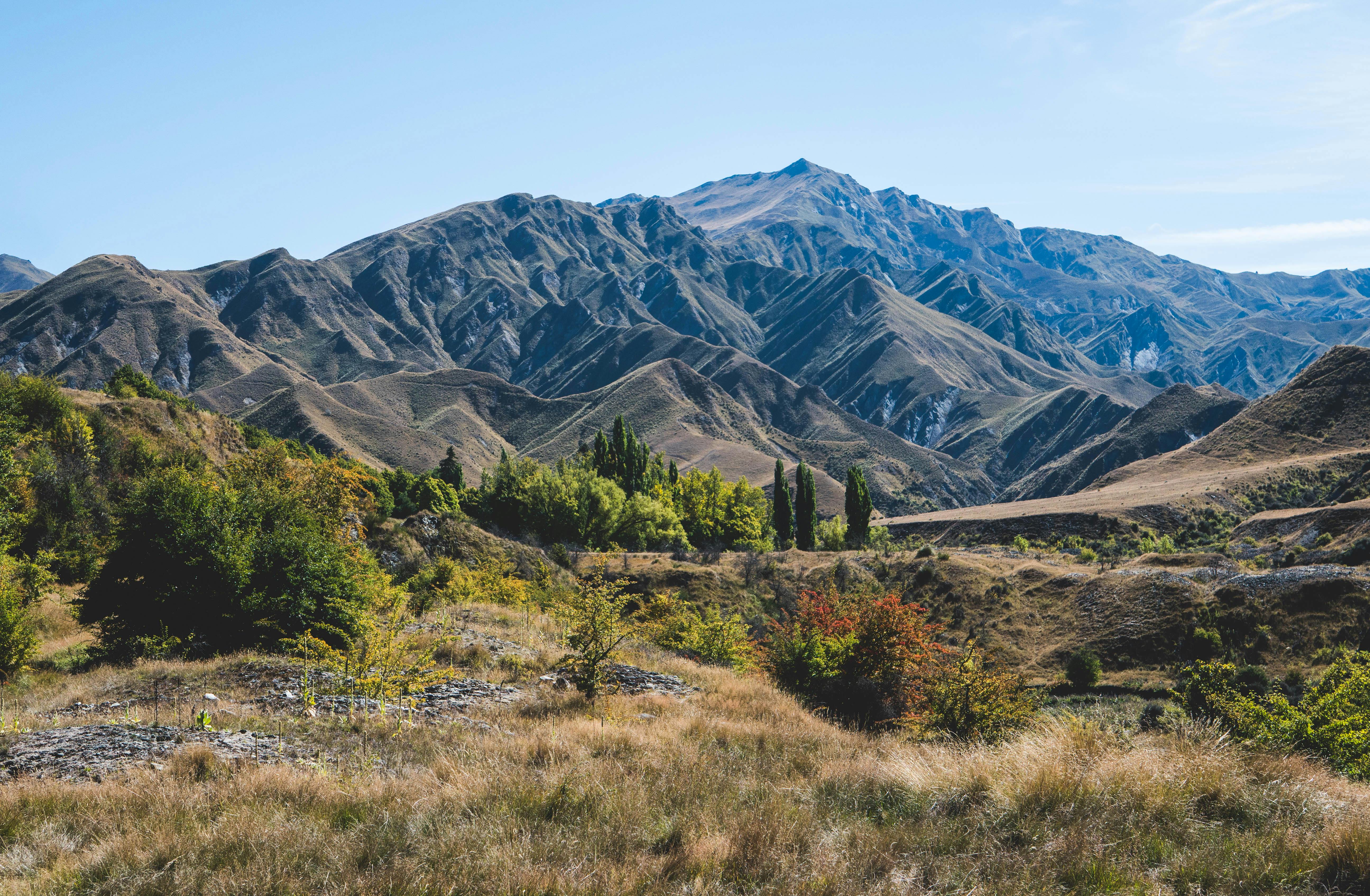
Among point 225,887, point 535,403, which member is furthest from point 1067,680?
point 535,403

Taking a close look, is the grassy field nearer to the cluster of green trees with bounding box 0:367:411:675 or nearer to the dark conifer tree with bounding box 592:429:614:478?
the cluster of green trees with bounding box 0:367:411:675

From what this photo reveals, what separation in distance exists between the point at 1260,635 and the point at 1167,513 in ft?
149

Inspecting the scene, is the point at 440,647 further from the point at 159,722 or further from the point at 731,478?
the point at 731,478

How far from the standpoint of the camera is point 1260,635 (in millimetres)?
33000

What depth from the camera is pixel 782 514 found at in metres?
73.6

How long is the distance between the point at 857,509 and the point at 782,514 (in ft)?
26.6

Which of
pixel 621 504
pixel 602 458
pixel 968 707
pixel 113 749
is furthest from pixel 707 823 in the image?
pixel 602 458

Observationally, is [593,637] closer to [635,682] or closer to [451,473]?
[635,682]

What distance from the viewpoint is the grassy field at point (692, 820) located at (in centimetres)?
514

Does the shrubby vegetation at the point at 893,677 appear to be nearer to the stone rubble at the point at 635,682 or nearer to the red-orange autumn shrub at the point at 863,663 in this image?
the red-orange autumn shrub at the point at 863,663

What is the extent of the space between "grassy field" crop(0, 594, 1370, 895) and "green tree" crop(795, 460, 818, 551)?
62096 millimetres

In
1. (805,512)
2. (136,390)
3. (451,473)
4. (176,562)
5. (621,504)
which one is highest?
(136,390)

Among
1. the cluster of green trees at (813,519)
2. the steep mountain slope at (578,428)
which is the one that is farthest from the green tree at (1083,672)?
the steep mountain slope at (578,428)

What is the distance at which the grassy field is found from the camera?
5.14 metres
